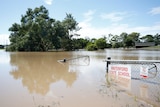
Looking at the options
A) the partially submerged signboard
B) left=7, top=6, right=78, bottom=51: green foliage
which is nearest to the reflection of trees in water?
the partially submerged signboard

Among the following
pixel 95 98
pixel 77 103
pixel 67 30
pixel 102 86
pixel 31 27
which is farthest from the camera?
pixel 67 30

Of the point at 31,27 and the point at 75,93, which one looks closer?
the point at 75,93

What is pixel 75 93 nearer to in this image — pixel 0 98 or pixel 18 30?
pixel 0 98

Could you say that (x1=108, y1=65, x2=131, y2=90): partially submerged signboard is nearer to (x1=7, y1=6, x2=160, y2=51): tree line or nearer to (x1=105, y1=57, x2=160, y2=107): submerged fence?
(x1=105, y1=57, x2=160, y2=107): submerged fence

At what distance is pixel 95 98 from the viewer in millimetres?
5895

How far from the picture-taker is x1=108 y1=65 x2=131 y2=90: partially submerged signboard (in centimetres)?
836

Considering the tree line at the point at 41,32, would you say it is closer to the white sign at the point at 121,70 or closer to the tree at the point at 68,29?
the tree at the point at 68,29

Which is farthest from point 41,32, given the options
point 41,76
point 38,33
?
point 41,76

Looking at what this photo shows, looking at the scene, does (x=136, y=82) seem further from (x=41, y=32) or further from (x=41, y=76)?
(x=41, y=32)

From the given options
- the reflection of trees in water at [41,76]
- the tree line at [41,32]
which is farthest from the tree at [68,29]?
the reflection of trees in water at [41,76]

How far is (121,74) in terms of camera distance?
9266 mm

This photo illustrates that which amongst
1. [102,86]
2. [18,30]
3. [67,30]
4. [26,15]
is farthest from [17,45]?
[102,86]

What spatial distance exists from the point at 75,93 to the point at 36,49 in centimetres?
4155

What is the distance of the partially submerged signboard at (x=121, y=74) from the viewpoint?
8358mm
